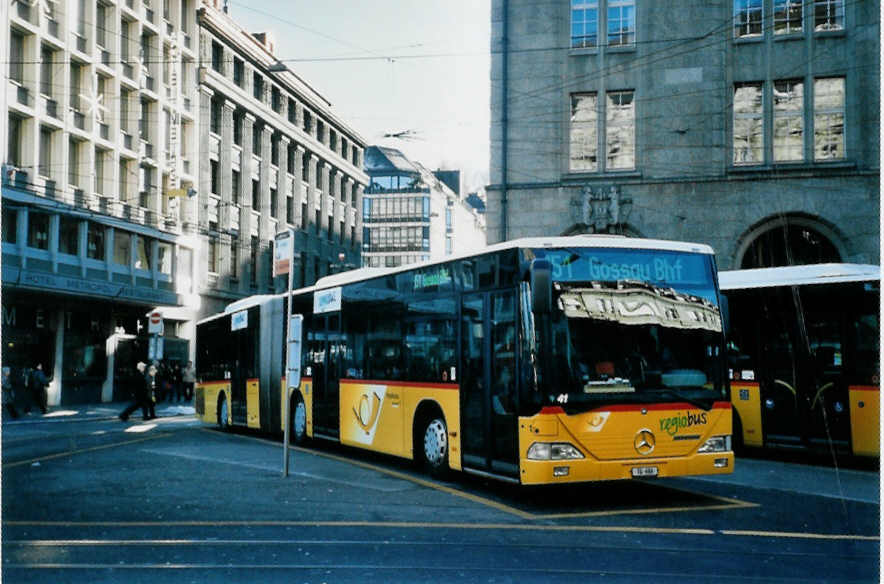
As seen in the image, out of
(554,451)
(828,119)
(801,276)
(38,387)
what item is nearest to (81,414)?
(38,387)

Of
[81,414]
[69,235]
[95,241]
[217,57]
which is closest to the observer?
[81,414]

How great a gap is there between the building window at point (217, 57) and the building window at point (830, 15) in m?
32.1

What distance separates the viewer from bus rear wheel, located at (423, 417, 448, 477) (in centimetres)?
1298

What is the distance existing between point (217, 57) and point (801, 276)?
40.7 meters

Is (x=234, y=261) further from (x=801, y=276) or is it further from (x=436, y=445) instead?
(x=436, y=445)

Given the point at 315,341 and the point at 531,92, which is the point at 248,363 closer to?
the point at 315,341

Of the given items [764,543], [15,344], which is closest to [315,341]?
[764,543]

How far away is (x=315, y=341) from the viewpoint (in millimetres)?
18188

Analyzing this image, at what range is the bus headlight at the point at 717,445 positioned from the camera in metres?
11.1

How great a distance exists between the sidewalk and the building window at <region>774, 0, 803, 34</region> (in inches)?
830

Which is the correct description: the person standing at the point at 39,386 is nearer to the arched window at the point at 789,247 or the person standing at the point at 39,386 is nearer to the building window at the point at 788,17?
the arched window at the point at 789,247

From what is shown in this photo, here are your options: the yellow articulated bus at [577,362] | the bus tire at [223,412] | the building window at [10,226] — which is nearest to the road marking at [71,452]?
the bus tire at [223,412]

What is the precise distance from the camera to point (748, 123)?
27469 millimetres

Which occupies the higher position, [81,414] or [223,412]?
[223,412]
